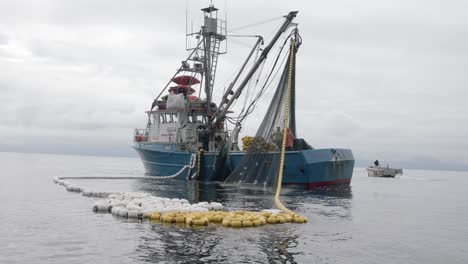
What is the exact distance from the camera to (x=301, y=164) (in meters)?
38.7

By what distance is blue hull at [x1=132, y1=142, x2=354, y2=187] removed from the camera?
127ft

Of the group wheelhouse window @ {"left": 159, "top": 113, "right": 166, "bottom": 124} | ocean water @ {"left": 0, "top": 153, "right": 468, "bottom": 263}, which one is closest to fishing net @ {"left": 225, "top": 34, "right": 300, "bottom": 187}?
ocean water @ {"left": 0, "top": 153, "right": 468, "bottom": 263}

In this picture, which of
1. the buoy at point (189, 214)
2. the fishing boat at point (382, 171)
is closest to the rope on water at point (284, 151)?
the buoy at point (189, 214)

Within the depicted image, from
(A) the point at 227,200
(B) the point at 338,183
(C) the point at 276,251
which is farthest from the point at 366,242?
(B) the point at 338,183

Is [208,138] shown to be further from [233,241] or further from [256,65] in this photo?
[233,241]

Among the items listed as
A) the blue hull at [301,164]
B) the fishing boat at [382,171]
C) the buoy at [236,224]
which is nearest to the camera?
the buoy at [236,224]

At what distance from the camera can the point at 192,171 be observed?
153ft

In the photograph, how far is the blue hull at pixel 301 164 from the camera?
38625mm

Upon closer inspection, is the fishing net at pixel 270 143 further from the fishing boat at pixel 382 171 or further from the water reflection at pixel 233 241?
the fishing boat at pixel 382 171

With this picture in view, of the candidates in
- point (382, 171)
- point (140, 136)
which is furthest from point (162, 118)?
point (382, 171)

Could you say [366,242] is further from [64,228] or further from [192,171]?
[192,171]

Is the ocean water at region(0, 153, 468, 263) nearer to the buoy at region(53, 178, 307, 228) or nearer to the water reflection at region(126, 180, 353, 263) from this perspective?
the water reflection at region(126, 180, 353, 263)

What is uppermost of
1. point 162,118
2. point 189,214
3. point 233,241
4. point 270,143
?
point 162,118

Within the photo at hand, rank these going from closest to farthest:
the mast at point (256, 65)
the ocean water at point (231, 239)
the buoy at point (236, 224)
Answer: the ocean water at point (231, 239) → the buoy at point (236, 224) → the mast at point (256, 65)
